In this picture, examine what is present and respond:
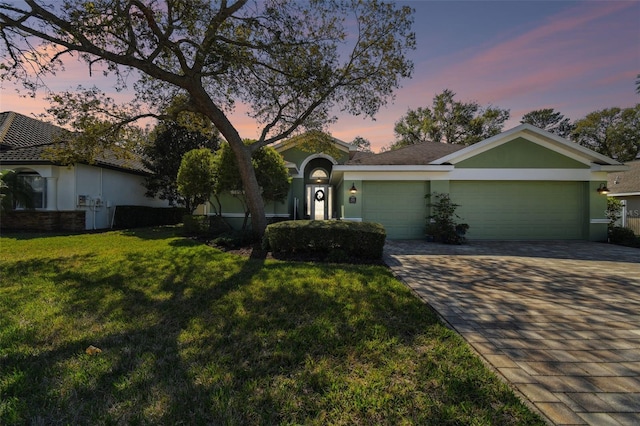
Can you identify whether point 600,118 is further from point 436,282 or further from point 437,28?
point 436,282

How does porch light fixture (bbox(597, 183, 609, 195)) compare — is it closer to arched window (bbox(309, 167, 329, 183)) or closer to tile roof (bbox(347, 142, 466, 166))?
tile roof (bbox(347, 142, 466, 166))

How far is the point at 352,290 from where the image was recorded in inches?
186

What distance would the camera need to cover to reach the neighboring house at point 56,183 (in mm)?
13258

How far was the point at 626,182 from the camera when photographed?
59.0ft

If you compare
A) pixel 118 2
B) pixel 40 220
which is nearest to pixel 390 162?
pixel 118 2

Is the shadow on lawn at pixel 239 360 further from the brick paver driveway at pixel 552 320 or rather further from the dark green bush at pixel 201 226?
the dark green bush at pixel 201 226

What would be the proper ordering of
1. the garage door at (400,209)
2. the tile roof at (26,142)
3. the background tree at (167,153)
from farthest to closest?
the background tree at (167,153) → the tile roof at (26,142) → the garage door at (400,209)

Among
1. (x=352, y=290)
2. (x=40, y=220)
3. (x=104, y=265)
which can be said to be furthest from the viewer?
(x=40, y=220)

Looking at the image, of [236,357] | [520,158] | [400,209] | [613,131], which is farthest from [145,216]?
[613,131]

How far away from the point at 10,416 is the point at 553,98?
17322mm

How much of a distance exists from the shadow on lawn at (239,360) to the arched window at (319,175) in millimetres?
12462

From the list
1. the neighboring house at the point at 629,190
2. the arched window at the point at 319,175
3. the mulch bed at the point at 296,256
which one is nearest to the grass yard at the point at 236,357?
the mulch bed at the point at 296,256

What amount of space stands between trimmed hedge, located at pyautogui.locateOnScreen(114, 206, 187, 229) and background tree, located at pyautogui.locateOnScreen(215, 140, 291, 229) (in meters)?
7.82

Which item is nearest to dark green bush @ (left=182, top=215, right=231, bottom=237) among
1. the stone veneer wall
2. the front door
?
the front door
